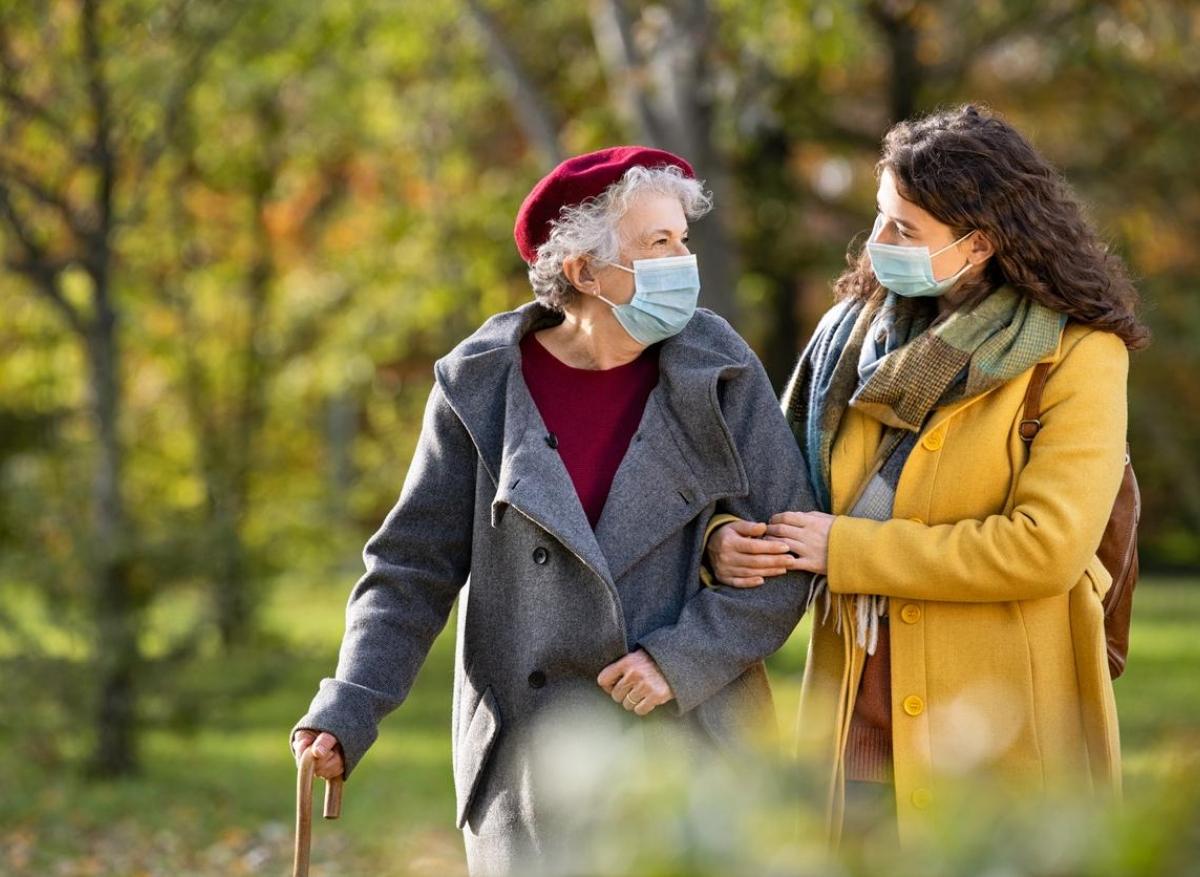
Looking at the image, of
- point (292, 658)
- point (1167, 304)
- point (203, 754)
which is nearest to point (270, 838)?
point (292, 658)

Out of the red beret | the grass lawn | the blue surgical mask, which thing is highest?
the red beret

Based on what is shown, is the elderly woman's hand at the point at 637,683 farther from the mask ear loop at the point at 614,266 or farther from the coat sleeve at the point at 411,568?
the mask ear loop at the point at 614,266

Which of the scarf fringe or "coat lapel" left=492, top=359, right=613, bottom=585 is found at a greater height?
"coat lapel" left=492, top=359, right=613, bottom=585

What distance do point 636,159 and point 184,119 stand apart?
7.72 meters

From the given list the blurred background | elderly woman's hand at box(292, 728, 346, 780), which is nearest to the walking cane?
elderly woman's hand at box(292, 728, 346, 780)

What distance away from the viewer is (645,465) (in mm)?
3215

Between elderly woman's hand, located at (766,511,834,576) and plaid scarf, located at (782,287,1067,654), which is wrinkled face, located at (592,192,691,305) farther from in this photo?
elderly woman's hand, located at (766,511,834,576)

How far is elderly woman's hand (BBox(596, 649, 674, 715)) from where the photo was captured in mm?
3123

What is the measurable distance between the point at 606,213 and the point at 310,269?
38.5 feet

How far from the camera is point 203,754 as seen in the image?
9758mm

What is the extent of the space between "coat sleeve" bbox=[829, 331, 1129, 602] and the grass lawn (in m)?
2.60

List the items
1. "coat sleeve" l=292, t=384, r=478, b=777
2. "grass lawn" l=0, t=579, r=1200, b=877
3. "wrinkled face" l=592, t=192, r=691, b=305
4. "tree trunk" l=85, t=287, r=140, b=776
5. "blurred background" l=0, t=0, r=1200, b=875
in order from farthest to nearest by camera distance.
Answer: "blurred background" l=0, t=0, r=1200, b=875, "tree trunk" l=85, t=287, r=140, b=776, "grass lawn" l=0, t=579, r=1200, b=877, "coat sleeve" l=292, t=384, r=478, b=777, "wrinkled face" l=592, t=192, r=691, b=305

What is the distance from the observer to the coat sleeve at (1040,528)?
10.0ft

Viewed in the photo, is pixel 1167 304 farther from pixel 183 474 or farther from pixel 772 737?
pixel 772 737
